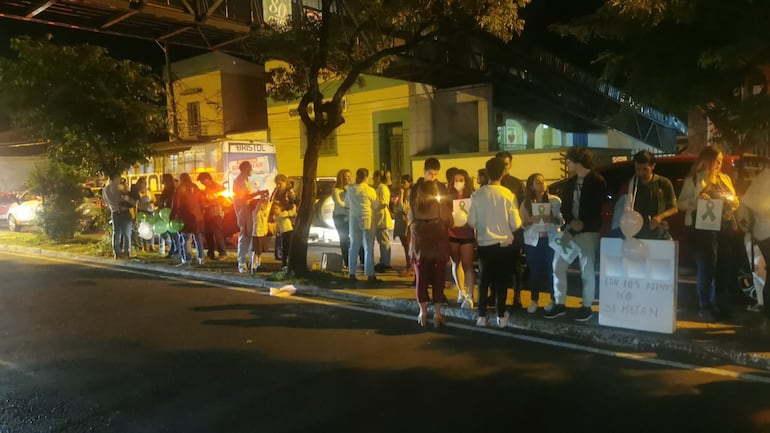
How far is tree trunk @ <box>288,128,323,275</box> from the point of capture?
9750 mm

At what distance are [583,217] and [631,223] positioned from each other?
54 centimetres

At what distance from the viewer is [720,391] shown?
184 inches

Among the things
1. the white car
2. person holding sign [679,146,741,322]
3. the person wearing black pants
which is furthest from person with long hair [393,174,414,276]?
the white car

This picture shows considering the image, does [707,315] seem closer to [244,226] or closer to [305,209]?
[305,209]

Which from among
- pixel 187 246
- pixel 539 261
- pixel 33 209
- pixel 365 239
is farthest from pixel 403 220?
pixel 33 209

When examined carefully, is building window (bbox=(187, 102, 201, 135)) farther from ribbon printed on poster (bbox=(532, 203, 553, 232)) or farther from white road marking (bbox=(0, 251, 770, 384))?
ribbon printed on poster (bbox=(532, 203, 553, 232))

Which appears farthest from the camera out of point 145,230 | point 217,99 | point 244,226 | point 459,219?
point 217,99

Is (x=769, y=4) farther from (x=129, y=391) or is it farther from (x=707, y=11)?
(x=129, y=391)

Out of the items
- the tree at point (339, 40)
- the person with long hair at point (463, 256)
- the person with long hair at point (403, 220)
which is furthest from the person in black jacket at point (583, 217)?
the person with long hair at point (403, 220)

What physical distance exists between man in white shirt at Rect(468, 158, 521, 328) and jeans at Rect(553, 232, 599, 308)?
1.88 ft

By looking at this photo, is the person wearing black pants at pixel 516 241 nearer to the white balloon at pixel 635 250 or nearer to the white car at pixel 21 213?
the white balloon at pixel 635 250

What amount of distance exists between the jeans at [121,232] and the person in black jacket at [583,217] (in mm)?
9793

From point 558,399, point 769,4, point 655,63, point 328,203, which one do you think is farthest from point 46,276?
point 769,4

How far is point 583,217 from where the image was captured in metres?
6.37
